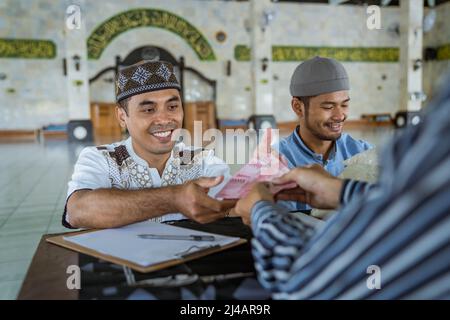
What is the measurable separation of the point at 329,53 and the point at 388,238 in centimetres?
1950

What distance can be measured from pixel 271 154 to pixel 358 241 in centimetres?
90

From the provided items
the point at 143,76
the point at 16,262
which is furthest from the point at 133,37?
the point at 143,76

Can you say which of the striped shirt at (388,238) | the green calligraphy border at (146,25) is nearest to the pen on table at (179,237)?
the striped shirt at (388,238)

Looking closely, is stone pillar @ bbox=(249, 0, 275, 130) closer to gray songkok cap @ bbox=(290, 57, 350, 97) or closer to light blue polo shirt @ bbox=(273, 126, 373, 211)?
light blue polo shirt @ bbox=(273, 126, 373, 211)

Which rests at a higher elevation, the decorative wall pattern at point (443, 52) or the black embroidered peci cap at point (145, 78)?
the decorative wall pattern at point (443, 52)

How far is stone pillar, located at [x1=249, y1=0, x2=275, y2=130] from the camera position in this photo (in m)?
13.8

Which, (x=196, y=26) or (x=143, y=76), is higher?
(x=196, y=26)

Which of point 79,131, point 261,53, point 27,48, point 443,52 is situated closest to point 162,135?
point 79,131

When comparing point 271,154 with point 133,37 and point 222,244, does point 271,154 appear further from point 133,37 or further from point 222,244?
point 133,37

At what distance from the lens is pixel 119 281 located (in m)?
0.98

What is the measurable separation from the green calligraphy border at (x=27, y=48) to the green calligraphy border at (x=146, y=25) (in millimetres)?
1420

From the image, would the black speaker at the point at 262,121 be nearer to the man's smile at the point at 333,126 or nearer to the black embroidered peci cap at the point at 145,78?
the man's smile at the point at 333,126

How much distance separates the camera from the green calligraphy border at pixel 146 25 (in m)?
16.0
